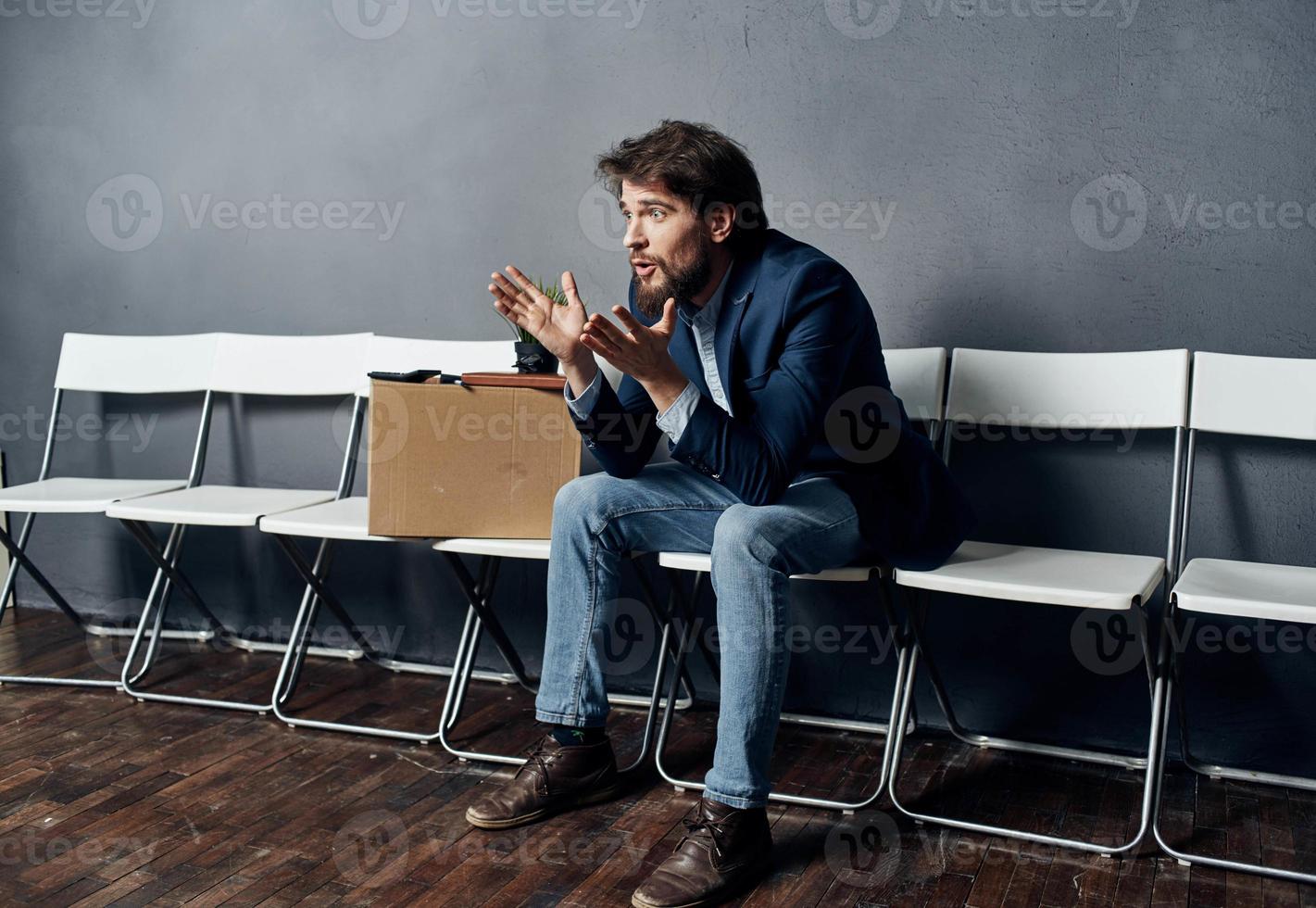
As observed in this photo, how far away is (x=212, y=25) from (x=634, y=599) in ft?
6.73

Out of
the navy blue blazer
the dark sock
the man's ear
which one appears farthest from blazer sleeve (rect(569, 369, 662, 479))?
the dark sock

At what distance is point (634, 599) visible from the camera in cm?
308

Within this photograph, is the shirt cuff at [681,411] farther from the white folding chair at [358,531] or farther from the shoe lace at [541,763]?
the white folding chair at [358,531]

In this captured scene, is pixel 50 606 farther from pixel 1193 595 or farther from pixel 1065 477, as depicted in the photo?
pixel 1193 595

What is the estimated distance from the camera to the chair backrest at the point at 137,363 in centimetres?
333

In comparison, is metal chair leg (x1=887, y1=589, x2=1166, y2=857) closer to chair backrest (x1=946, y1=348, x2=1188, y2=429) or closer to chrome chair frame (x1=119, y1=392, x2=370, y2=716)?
chair backrest (x1=946, y1=348, x2=1188, y2=429)

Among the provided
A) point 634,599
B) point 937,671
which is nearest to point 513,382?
point 634,599

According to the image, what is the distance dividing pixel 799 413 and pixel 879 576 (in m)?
0.43

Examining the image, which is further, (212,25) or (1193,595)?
(212,25)

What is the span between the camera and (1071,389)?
99.3 inches

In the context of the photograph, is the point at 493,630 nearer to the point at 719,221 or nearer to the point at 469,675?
the point at 469,675

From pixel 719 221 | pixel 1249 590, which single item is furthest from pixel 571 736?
pixel 1249 590

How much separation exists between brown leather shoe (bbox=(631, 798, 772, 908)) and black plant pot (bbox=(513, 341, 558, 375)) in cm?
102

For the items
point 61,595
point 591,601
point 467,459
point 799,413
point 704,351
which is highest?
point 704,351
